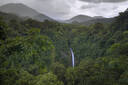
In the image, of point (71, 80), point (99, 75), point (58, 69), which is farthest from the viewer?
point (58, 69)

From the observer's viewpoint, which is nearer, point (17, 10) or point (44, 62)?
point (44, 62)

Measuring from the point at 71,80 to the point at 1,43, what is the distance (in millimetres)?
9537

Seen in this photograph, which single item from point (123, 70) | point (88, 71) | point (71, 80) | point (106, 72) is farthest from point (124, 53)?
point (71, 80)

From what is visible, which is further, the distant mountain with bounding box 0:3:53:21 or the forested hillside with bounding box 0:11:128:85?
→ the distant mountain with bounding box 0:3:53:21

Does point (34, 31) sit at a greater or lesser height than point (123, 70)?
greater

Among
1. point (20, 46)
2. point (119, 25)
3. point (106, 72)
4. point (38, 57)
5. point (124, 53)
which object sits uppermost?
point (119, 25)

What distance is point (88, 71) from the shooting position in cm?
841

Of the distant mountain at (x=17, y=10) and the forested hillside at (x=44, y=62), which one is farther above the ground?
the distant mountain at (x=17, y=10)

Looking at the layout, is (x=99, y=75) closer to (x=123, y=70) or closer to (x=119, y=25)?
(x=123, y=70)

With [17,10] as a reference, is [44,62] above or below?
below

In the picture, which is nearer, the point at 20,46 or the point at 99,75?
the point at 20,46

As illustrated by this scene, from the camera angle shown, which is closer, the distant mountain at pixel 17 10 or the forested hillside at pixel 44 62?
the forested hillside at pixel 44 62

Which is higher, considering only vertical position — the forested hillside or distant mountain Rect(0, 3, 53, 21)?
distant mountain Rect(0, 3, 53, 21)

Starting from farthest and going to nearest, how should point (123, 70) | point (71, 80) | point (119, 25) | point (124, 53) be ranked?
point (119, 25) → point (71, 80) → point (124, 53) → point (123, 70)
